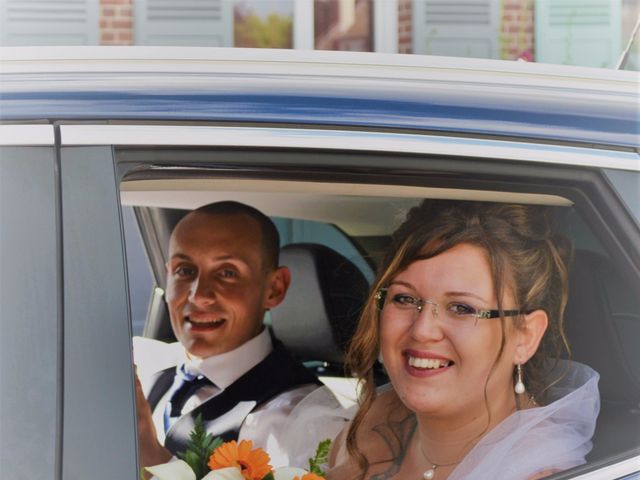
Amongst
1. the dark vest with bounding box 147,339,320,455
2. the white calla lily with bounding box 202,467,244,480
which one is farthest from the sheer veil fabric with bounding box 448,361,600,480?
the dark vest with bounding box 147,339,320,455

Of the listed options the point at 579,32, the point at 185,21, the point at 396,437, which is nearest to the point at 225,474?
the point at 396,437

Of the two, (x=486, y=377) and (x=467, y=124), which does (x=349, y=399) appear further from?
(x=467, y=124)

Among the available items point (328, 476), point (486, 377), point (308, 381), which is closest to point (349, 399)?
point (308, 381)

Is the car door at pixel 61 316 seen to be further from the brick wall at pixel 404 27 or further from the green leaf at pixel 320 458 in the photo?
the brick wall at pixel 404 27

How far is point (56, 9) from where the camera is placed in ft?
24.2

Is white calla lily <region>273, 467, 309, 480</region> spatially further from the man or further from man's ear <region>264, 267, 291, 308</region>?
man's ear <region>264, 267, 291, 308</region>

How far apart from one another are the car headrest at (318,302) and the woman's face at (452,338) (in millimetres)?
655

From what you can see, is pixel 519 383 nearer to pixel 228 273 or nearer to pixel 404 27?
pixel 228 273

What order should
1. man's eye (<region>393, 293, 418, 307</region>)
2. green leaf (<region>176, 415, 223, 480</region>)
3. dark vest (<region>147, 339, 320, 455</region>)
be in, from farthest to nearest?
1. dark vest (<region>147, 339, 320, 455</region>)
2. man's eye (<region>393, 293, 418, 307</region>)
3. green leaf (<region>176, 415, 223, 480</region>)

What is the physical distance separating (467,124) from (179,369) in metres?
1.37

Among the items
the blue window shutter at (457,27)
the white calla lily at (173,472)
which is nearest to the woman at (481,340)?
the white calla lily at (173,472)

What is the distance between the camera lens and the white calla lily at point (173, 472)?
5.67 ft

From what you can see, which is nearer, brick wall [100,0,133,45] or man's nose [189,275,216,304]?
man's nose [189,275,216,304]

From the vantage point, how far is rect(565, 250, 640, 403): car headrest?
1.83 metres
